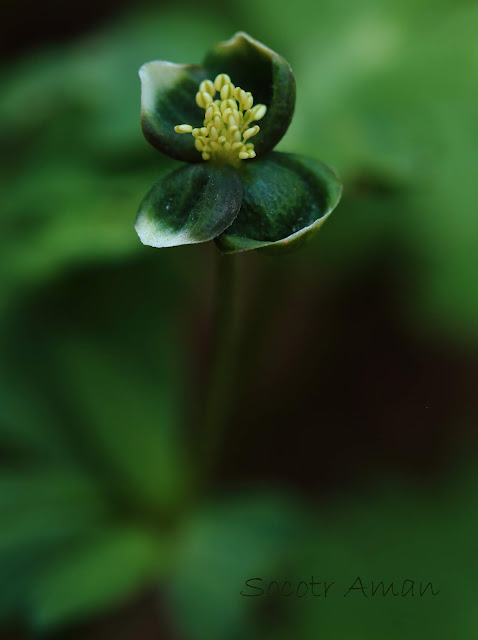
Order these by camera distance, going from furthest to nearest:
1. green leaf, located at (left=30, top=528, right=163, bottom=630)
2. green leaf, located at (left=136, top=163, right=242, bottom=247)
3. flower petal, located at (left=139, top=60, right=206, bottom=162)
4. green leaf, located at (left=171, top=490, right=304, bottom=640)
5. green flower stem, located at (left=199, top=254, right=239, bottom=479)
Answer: green leaf, located at (left=171, top=490, right=304, bottom=640) → green leaf, located at (left=30, top=528, right=163, bottom=630) → green flower stem, located at (left=199, top=254, right=239, bottom=479) → flower petal, located at (left=139, top=60, right=206, bottom=162) → green leaf, located at (left=136, top=163, right=242, bottom=247)

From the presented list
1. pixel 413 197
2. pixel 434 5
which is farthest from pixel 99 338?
pixel 434 5

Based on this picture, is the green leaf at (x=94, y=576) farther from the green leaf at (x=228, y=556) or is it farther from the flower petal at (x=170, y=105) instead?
the flower petal at (x=170, y=105)

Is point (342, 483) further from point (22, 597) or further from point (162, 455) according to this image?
point (22, 597)

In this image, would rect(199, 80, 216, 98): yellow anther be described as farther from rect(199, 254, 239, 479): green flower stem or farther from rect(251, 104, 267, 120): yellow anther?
rect(199, 254, 239, 479): green flower stem

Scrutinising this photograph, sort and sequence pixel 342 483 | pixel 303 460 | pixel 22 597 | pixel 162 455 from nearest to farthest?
pixel 22 597 < pixel 162 455 < pixel 342 483 < pixel 303 460

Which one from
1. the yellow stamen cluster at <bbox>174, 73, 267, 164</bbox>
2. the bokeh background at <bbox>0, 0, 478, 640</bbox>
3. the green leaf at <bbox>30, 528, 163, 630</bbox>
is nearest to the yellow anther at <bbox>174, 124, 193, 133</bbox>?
the yellow stamen cluster at <bbox>174, 73, 267, 164</bbox>

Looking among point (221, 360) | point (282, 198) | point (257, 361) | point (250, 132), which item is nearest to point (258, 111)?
point (250, 132)
